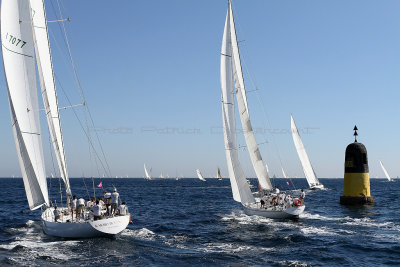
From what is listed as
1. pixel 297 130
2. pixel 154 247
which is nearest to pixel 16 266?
pixel 154 247

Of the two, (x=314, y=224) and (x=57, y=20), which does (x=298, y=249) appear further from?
(x=57, y=20)

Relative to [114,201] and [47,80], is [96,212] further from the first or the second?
[47,80]

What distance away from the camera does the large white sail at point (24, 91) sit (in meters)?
21.9

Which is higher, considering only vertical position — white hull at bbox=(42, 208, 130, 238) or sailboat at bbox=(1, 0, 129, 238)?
sailboat at bbox=(1, 0, 129, 238)

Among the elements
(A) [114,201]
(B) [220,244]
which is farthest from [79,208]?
(B) [220,244]

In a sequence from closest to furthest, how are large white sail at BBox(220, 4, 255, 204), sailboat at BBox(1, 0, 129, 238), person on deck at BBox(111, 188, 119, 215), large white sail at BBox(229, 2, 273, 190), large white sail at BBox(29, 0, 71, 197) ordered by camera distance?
sailboat at BBox(1, 0, 129, 238), person on deck at BBox(111, 188, 119, 215), large white sail at BBox(29, 0, 71, 197), large white sail at BBox(220, 4, 255, 204), large white sail at BBox(229, 2, 273, 190)

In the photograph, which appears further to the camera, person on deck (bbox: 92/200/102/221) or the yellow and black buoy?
the yellow and black buoy

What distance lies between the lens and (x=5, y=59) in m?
21.7

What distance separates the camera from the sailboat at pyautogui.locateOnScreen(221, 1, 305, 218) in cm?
3297

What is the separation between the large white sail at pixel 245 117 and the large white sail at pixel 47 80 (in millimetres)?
15847

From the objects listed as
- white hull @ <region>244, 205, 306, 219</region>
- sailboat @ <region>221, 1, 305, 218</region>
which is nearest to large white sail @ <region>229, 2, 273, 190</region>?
sailboat @ <region>221, 1, 305, 218</region>

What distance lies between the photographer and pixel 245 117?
113ft

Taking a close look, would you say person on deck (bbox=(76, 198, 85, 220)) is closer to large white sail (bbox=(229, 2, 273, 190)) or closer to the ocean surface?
the ocean surface

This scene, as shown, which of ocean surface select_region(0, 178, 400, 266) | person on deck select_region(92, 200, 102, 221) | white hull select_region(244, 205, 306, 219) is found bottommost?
ocean surface select_region(0, 178, 400, 266)
